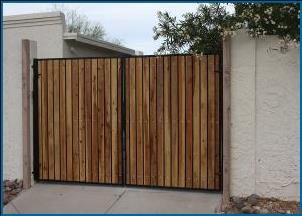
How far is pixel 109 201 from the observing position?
246 inches

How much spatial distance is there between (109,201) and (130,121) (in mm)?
1142

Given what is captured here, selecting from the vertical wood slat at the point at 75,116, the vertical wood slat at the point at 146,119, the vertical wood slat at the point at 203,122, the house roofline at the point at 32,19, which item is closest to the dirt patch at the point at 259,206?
the vertical wood slat at the point at 203,122

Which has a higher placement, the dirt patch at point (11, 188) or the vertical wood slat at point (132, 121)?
the vertical wood slat at point (132, 121)

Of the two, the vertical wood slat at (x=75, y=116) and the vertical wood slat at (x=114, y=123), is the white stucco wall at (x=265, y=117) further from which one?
the vertical wood slat at (x=75, y=116)

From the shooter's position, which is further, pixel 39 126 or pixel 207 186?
pixel 39 126

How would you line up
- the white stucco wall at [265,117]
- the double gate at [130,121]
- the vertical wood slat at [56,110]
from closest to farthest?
A: 1. the white stucco wall at [265,117]
2. the double gate at [130,121]
3. the vertical wood slat at [56,110]

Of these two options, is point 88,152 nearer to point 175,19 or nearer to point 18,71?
point 18,71

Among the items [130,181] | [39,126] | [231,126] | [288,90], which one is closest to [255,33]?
[288,90]

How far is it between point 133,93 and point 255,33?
73.0 inches

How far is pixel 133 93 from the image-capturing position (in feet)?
21.5

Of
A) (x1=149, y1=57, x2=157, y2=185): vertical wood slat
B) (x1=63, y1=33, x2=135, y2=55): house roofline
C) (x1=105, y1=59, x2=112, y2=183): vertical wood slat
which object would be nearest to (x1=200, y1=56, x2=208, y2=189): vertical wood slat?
(x1=149, y1=57, x2=157, y2=185): vertical wood slat

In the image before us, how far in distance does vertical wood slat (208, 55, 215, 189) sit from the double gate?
0.01 metres

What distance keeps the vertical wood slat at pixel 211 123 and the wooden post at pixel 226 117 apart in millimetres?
258

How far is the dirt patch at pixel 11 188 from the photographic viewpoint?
6746mm
